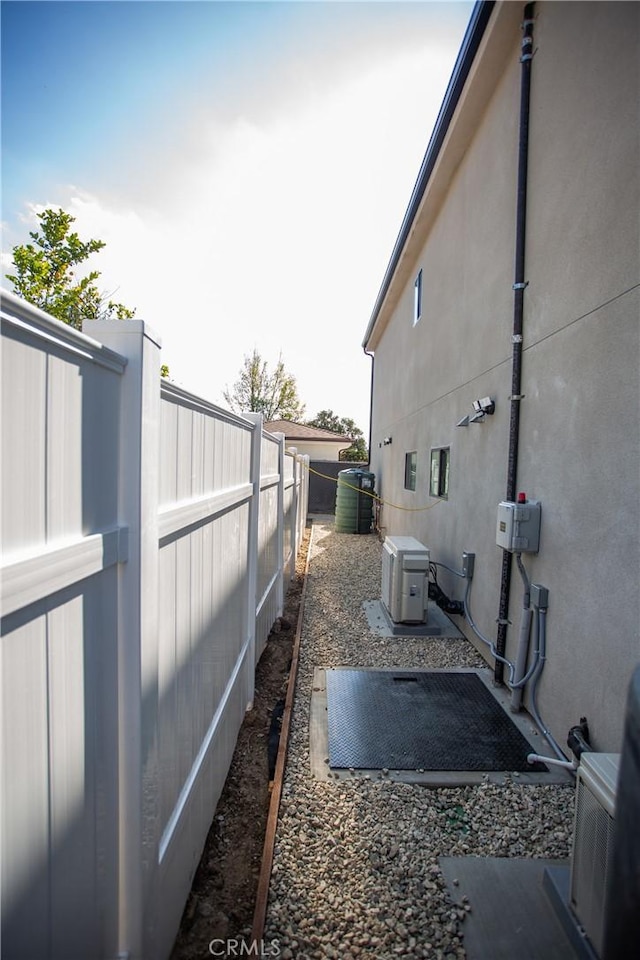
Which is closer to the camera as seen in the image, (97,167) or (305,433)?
(97,167)

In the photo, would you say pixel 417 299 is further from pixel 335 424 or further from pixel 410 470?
pixel 335 424

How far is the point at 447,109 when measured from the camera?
4922 mm

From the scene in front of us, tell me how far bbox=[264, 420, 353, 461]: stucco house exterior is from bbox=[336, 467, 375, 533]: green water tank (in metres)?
15.2

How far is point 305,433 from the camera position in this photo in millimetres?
28250

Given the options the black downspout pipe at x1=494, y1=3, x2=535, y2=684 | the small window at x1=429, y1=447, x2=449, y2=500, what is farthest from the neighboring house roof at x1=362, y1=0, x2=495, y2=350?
the small window at x1=429, y1=447, x2=449, y2=500

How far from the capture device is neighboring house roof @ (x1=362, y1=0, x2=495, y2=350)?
153 inches

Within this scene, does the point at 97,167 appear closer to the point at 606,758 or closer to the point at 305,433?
the point at 606,758

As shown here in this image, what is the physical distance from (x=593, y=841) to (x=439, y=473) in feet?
16.1

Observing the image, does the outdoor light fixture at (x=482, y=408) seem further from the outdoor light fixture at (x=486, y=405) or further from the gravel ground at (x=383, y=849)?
the gravel ground at (x=383, y=849)

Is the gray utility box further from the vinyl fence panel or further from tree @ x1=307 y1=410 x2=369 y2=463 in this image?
tree @ x1=307 y1=410 x2=369 y2=463

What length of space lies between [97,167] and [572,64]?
16.4 feet

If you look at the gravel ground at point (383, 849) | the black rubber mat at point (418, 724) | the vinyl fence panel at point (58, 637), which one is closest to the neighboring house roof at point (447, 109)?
the vinyl fence panel at point (58, 637)

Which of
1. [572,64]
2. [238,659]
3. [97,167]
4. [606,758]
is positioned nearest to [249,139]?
[97,167]

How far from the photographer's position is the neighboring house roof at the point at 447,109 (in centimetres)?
388
